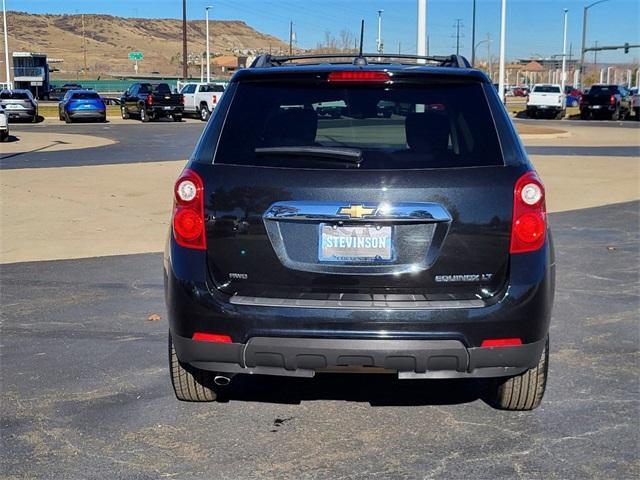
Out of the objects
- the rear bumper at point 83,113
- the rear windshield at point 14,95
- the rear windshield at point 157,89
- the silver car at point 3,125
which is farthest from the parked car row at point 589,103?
the silver car at point 3,125

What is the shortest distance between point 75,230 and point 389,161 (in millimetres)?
7632

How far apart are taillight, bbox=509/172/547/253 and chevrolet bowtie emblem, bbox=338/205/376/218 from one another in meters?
0.68

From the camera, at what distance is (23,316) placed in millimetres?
6762

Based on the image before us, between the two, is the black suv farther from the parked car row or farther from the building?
the building

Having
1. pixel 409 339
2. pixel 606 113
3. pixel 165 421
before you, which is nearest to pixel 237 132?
pixel 409 339

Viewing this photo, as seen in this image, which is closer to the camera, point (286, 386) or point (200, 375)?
point (200, 375)

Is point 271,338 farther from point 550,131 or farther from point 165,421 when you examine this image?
point 550,131

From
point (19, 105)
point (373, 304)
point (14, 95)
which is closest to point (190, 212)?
point (373, 304)

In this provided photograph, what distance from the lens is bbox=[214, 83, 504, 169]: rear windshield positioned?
4.04m

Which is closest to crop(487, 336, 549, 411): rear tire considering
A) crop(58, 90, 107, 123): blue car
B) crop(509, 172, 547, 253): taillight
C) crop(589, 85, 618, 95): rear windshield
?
crop(509, 172, 547, 253): taillight

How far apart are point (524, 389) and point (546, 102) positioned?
45651 mm

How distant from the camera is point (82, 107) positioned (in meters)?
39.9

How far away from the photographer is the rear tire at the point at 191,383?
4.66 metres

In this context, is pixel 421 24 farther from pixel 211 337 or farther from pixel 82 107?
pixel 82 107
